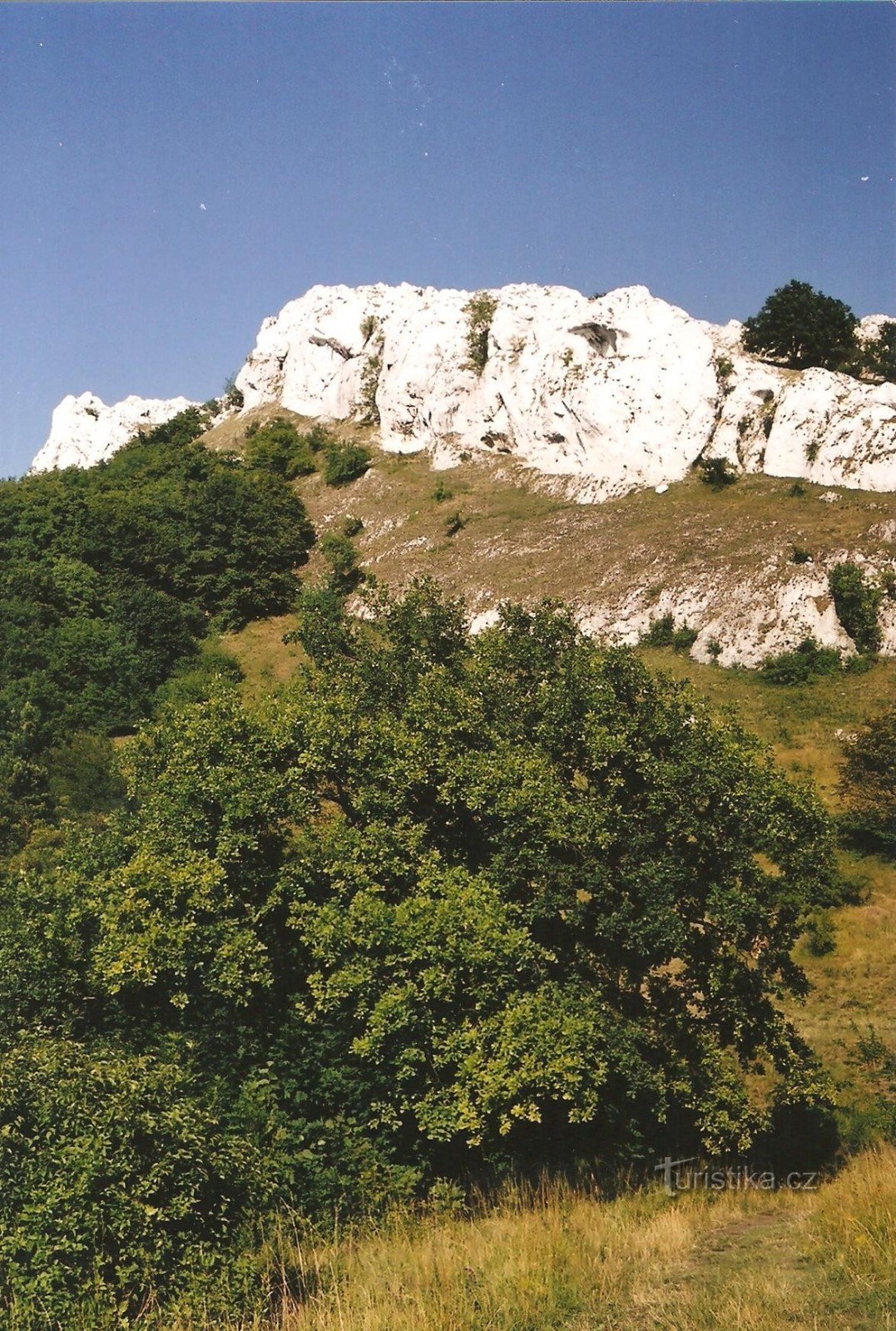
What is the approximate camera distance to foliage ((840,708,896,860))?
32594mm

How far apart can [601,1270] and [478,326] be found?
90.3 metres

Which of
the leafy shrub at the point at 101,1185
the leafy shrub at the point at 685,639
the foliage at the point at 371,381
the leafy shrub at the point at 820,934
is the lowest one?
the leafy shrub at the point at 820,934

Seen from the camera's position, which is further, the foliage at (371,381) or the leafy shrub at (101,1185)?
the foliage at (371,381)

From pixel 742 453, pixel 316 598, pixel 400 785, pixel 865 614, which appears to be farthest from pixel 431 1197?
pixel 742 453

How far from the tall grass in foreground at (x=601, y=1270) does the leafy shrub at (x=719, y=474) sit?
190 ft

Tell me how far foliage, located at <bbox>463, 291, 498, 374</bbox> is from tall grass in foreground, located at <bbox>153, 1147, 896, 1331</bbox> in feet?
265

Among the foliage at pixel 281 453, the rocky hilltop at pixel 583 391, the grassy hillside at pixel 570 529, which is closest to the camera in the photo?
the grassy hillside at pixel 570 529

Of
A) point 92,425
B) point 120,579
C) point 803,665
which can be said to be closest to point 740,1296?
point 803,665

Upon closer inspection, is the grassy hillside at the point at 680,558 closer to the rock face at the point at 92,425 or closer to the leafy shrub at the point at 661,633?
the leafy shrub at the point at 661,633

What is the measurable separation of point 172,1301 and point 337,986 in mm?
5318

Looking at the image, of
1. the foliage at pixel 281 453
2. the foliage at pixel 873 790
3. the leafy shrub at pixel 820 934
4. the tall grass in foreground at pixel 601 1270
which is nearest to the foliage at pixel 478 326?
the foliage at pixel 281 453

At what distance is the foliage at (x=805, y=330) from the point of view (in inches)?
3071

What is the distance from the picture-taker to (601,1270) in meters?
10.3

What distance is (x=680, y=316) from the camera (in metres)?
76.4
